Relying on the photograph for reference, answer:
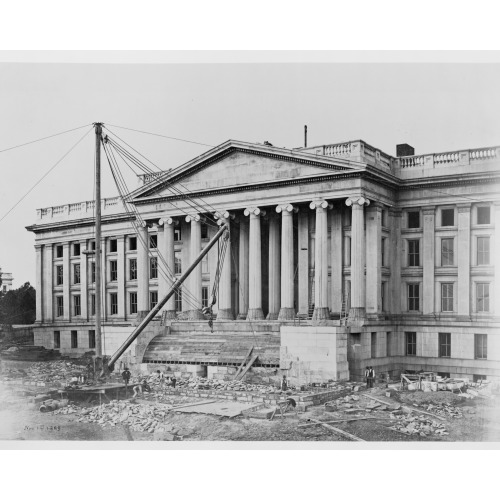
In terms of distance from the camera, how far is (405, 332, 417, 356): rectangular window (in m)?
41.5

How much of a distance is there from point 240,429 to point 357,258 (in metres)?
16.2

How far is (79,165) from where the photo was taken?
115 feet

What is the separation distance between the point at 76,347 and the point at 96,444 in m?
31.1

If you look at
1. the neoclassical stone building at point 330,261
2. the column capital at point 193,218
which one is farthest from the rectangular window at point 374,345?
the column capital at point 193,218

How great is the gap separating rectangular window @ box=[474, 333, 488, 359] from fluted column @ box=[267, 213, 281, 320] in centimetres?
1227

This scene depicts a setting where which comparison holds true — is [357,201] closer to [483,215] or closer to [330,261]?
[330,261]

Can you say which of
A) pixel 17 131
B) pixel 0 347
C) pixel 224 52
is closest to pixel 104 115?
pixel 17 131

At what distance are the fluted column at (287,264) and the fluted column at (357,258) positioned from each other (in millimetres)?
3964

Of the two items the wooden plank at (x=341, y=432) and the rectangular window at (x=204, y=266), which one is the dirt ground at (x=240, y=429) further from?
the rectangular window at (x=204, y=266)

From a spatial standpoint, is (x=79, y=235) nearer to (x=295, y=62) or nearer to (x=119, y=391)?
(x=119, y=391)

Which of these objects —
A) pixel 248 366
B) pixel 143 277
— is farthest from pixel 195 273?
pixel 248 366

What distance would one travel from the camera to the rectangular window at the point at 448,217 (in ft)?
137

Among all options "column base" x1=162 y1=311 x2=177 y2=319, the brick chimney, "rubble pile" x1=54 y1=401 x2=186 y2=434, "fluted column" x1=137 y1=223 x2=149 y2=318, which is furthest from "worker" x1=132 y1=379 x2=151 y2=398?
the brick chimney

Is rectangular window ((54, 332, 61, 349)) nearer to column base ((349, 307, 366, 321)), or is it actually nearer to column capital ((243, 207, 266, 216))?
column capital ((243, 207, 266, 216))
